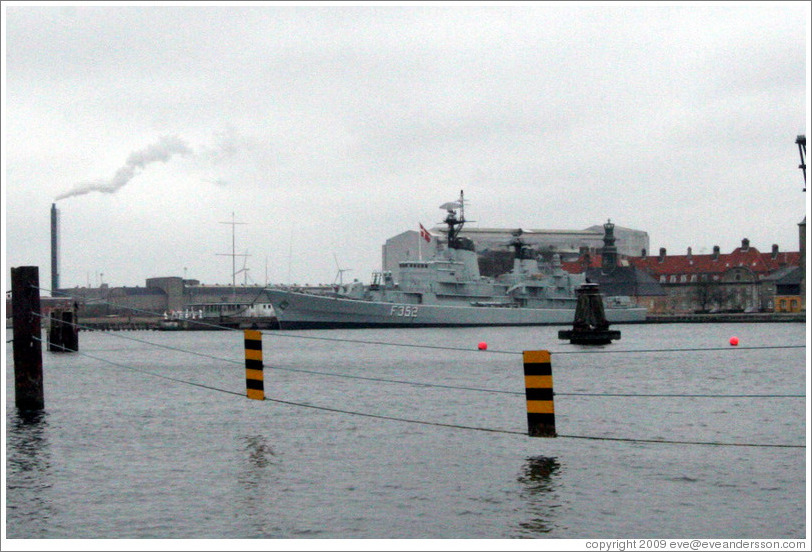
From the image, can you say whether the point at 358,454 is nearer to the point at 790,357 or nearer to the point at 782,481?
the point at 782,481

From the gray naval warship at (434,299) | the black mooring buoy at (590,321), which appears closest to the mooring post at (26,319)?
the black mooring buoy at (590,321)

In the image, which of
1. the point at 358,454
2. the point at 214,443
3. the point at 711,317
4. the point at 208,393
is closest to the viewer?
the point at 358,454

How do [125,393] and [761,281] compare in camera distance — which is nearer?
[125,393]

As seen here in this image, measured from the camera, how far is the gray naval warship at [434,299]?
90.8 metres

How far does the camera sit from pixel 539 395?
11312mm

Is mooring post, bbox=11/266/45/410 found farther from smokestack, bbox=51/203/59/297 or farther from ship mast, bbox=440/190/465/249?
smokestack, bbox=51/203/59/297

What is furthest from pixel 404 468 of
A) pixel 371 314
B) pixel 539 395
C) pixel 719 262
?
pixel 719 262

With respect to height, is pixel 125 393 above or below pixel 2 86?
below

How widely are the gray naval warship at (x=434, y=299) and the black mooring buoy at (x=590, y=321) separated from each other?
137ft

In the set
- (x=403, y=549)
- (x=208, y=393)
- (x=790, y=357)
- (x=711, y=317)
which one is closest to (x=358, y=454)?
(x=403, y=549)

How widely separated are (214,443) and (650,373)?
20392 millimetres

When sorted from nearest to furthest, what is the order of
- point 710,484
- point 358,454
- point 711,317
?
1. point 710,484
2. point 358,454
3. point 711,317

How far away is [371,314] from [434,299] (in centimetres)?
544

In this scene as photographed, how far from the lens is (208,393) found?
25.0 metres
